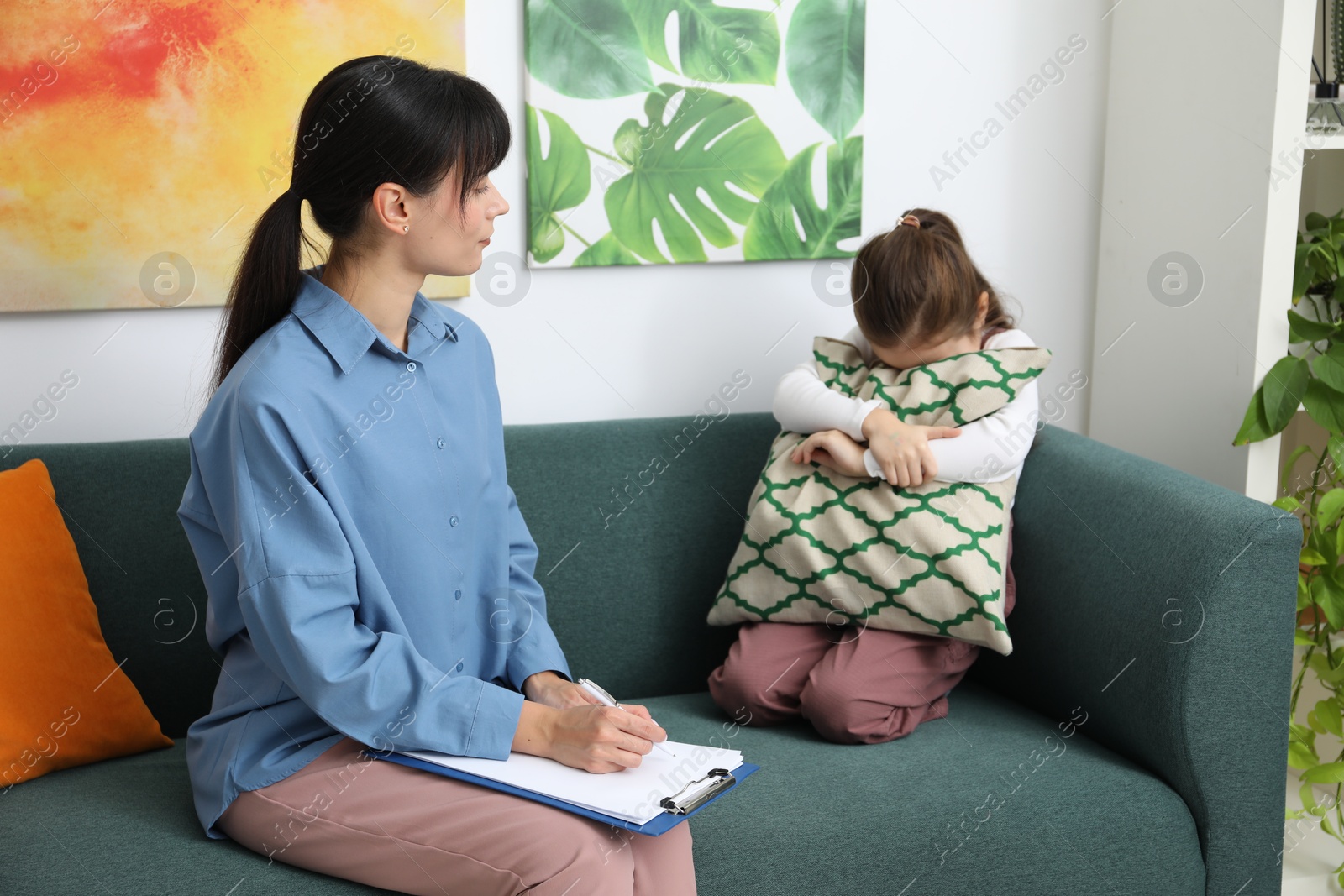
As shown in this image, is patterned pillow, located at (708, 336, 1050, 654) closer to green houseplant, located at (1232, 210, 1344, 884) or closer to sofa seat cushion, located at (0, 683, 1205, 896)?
sofa seat cushion, located at (0, 683, 1205, 896)

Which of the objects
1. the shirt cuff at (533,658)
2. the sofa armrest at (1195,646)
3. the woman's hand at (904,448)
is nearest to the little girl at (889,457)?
the woman's hand at (904,448)

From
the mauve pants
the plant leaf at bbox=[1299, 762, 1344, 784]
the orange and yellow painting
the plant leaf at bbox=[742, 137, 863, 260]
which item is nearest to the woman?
the mauve pants

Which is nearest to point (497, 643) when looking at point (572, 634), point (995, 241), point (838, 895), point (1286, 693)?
point (572, 634)

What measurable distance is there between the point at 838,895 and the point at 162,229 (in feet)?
4.95

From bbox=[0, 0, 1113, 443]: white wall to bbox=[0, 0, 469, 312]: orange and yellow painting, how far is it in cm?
8

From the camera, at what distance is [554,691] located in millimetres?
1527

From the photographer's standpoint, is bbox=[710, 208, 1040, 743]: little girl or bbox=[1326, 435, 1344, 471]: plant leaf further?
bbox=[1326, 435, 1344, 471]: plant leaf

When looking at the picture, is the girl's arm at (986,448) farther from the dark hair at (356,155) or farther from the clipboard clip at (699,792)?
the dark hair at (356,155)

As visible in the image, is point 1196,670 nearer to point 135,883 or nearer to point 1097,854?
point 1097,854

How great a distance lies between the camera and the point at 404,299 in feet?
4.90

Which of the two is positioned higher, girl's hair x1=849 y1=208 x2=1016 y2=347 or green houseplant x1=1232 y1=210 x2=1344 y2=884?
girl's hair x1=849 y1=208 x2=1016 y2=347

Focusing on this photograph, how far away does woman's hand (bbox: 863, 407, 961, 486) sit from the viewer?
1753 millimetres

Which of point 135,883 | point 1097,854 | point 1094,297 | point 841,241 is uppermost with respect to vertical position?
point 841,241

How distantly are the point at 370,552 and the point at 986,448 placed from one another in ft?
3.16
